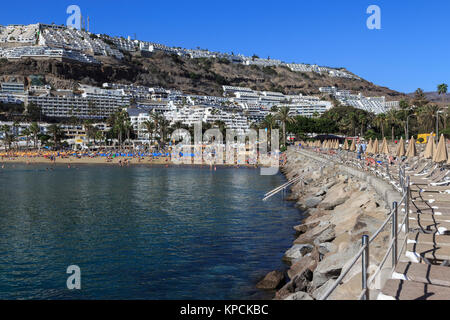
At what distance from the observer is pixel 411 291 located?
5.80 m

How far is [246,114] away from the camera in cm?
19000

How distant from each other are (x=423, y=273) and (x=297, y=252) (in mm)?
8552

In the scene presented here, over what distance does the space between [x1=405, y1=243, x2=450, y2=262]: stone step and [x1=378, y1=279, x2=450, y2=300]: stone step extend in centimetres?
111

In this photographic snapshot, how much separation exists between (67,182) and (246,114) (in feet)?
478

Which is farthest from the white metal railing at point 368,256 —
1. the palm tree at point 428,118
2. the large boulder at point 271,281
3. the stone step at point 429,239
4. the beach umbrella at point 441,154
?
the palm tree at point 428,118

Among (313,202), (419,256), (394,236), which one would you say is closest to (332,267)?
(419,256)

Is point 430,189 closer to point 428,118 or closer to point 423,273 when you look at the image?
point 423,273

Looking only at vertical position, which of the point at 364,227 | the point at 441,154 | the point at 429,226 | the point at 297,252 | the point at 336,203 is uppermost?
the point at 441,154

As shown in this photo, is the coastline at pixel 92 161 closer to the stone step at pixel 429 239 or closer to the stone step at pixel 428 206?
the stone step at pixel 428 206

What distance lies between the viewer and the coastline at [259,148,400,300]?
930cm

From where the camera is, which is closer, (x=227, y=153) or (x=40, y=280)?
(x=40, y=280)

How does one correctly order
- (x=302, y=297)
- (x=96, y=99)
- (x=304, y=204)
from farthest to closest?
(x=96, y=99)
(x=304, y=204)
(x=302, y=297)
